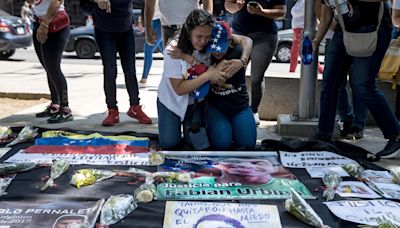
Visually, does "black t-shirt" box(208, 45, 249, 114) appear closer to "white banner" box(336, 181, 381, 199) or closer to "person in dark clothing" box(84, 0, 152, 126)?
"white banner" box(336, 181, 381, 199)

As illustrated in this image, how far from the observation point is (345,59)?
3705mm

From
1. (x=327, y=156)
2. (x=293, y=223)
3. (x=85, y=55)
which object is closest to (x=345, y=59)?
(x=327, y=156)

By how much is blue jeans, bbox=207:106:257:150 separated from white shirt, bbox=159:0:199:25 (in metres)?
0.94

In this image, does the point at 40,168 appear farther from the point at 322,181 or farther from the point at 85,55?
the point at 85,55

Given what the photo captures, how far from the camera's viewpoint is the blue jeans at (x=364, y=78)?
11.6 feet

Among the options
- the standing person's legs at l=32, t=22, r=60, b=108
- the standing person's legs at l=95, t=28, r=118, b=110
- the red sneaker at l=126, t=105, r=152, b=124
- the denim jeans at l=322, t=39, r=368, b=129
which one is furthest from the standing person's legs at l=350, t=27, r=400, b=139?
the standing person's legs at l=32, t=22, r=60, b=108

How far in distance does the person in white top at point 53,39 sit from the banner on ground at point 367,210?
2.93 m

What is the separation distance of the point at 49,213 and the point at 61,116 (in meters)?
2.39

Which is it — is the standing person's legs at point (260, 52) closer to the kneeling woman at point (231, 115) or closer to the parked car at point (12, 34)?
the kneeling woman at point (231, 115)

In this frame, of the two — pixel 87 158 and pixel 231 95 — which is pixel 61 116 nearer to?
pixel 87 158

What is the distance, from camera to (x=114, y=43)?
448 centimetres

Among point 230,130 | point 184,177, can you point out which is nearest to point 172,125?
point 230,130

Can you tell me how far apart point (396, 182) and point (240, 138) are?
1.15m

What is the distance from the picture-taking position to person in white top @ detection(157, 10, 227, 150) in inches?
128
